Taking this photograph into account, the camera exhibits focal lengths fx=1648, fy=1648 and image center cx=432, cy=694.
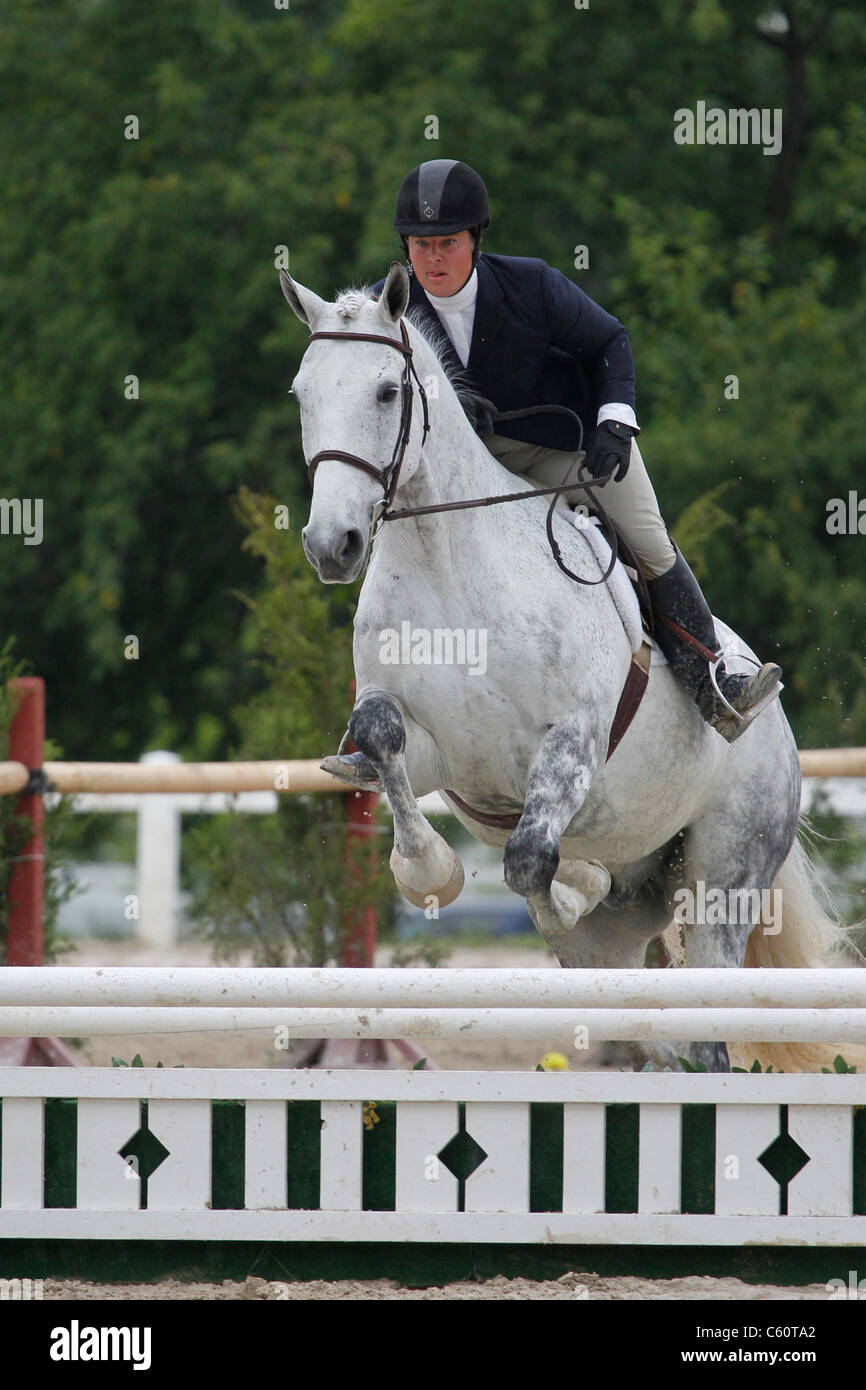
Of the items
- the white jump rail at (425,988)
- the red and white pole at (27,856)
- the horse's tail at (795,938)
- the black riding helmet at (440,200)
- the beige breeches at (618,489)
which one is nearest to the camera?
the white jump rail at (425,988)

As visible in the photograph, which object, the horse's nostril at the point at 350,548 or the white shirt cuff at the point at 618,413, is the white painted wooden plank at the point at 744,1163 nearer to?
the horse's nostril at the point at 350,548

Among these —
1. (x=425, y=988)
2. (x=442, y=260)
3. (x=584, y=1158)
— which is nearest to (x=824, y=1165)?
(x=584, y=1158)

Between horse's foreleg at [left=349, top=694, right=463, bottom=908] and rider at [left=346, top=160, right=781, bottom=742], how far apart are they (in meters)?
0.78

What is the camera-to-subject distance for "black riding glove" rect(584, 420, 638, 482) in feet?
12.3

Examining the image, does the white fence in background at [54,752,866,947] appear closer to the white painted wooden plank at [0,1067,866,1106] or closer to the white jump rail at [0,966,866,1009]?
the white painted wooden plank at [0,1067,866,1106]

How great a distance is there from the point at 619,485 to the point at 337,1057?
9.58ft

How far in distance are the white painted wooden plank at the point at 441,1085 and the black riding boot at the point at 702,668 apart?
45.0 inches

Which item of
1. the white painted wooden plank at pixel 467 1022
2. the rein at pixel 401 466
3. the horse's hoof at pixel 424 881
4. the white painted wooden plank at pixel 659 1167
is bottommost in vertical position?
the white painted wooden plank at pixel 659 1167

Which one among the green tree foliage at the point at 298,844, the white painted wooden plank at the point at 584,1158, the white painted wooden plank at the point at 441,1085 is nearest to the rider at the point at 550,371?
the white painted wooden plank at the point at 441,1085

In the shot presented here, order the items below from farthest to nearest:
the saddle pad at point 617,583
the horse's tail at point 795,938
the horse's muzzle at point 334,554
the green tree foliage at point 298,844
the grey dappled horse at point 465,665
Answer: the green tree foliage at point 298,844 < the horse's tail at point 795,938 < the saddle pad at point 617,583 < the grey dappled horse at point 465,665 < the horse's muzzle at point 334,554

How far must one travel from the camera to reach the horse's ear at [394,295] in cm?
331
